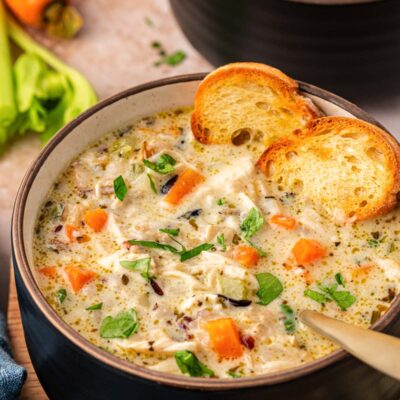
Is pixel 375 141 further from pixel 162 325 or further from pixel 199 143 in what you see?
pixel 162 325

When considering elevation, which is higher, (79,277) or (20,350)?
(79,277)

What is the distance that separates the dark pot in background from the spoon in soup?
1.50m

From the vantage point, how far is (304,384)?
2375 mm

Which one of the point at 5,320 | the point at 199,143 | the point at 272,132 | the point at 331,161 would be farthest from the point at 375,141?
the point at 5,320

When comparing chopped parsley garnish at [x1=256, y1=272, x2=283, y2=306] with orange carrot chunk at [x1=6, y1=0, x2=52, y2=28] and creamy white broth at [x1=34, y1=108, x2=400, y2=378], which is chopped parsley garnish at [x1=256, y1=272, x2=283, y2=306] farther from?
orange carrot chunk at [x1=6, y1=0, x2=52, y2=28]

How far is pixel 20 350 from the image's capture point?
3199 mm

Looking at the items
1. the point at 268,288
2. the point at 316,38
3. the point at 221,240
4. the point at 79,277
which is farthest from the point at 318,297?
the point at 316,38

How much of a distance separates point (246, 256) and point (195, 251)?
0.16 metres

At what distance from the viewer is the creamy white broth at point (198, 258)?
256 cm

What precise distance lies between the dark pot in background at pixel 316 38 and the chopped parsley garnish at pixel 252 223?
1015 mm

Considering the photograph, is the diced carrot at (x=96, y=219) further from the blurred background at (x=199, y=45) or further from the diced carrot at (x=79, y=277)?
the blurred background at (x=199, y=45)

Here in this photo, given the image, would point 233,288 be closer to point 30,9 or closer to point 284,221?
point 284,221

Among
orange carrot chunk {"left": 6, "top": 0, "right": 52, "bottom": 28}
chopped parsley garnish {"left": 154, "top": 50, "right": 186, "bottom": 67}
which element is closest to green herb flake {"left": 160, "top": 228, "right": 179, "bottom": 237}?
chopped parsley garnish {"left": 154, "top": 50, "right": 186, "bottom": 67}

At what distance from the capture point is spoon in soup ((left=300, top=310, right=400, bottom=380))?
7.58ft
